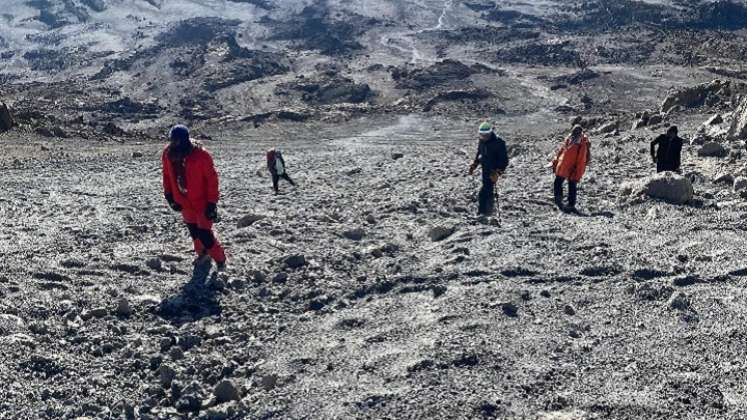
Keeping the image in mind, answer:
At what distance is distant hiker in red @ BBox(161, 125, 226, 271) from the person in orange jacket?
5.16m

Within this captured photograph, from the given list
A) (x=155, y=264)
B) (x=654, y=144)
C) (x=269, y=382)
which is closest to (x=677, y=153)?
(x=654, y=144)

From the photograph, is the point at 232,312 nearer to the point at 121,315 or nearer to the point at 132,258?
the point at 121,315

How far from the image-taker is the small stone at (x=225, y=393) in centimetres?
510

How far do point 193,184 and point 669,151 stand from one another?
7.87 meters

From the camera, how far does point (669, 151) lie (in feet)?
38.5

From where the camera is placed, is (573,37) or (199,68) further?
(573,37)

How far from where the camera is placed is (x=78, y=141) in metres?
22.7

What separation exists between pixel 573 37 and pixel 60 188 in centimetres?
5387

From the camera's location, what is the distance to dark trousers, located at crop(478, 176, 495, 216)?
10250 mm

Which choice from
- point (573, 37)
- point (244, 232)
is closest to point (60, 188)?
point (244, 232)

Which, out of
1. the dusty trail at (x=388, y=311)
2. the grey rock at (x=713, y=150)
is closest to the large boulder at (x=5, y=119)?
the dusty trail at (x=388, y=311)

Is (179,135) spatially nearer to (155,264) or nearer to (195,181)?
(195,181)

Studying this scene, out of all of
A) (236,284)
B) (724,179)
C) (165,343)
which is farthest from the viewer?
(724,179)

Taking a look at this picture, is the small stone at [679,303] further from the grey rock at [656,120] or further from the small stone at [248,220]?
the grey rock at [656,120]
